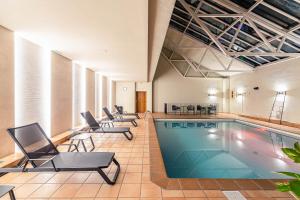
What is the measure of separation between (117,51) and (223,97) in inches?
504

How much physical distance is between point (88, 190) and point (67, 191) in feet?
0.88

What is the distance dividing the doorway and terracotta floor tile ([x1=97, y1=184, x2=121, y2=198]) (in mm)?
13467

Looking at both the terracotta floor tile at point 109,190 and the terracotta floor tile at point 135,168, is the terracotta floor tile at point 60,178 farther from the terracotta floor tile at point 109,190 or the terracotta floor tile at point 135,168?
the terracotta floor tile at point 135,168

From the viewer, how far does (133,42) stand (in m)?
4.50

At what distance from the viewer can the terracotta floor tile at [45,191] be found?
8.05 ft

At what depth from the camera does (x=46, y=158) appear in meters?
2.79

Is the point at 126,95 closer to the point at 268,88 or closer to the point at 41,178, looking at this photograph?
the point at 268,88

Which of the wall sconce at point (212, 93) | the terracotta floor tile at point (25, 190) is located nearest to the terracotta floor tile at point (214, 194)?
the terracotta floor tile at point (25, 190)

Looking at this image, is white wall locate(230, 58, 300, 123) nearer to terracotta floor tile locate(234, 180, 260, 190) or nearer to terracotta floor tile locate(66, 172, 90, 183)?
terracotta floor tile locate(234, 180, 260, 190)

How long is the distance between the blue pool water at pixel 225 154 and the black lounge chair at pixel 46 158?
1.75 meters

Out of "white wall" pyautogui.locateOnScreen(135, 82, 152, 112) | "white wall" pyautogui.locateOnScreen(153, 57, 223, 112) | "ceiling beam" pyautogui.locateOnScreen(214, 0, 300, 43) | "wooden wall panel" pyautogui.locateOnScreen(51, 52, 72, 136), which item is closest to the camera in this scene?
"wooden wall panel" pyautogui.locateOnScreen(51, 52, 72, 136)

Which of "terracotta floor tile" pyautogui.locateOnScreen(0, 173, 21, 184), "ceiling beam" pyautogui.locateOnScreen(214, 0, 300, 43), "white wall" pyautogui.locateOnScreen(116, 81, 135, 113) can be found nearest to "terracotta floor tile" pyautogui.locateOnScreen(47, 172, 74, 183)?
"terracotta floor tile" pyautogui.locateOnScreen(0, 173, 21, 184)

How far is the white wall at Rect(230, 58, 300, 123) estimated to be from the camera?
8931 mm

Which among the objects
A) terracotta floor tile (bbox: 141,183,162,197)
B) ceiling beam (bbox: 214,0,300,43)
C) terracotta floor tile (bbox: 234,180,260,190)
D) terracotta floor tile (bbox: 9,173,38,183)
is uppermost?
ceiling beam (bbox: 214,0,300,43)
